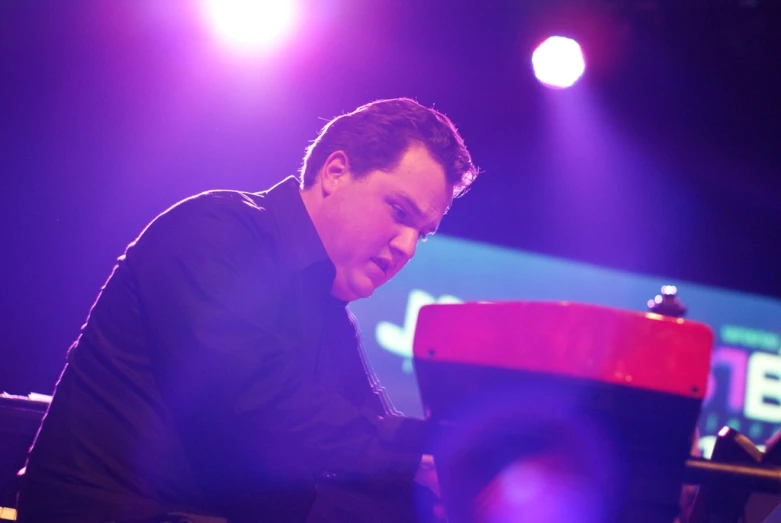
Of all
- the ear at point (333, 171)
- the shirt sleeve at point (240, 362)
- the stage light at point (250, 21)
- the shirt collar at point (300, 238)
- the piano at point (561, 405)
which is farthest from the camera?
the stage light at point (250, 21)

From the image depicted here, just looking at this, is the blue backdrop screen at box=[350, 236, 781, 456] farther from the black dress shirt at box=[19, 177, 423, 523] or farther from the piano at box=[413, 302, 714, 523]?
the piano at box=[413, 302, 714, 523]

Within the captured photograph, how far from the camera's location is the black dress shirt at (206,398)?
3.66 ft

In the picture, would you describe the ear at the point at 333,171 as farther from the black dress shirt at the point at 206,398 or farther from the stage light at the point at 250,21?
the stage light at the point at 250,21

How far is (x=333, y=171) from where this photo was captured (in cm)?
175

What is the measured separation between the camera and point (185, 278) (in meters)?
1.26

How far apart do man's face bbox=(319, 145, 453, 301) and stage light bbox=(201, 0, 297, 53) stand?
2.00m

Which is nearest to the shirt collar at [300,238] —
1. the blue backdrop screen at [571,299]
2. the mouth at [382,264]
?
the mouth at [382,264]

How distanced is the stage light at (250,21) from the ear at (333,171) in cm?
186

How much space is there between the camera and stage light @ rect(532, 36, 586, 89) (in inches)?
136

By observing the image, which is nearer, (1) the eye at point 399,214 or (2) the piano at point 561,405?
(2) the piano at point 561,405

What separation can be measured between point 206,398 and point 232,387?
2.1 inches

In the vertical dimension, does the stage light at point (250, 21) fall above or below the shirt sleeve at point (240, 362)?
above

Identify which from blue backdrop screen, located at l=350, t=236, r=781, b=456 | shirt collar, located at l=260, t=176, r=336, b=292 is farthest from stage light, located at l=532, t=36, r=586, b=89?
shirt collar, located at l=260, t=176, r=336, b=292

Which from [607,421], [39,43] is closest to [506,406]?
[607,421]
